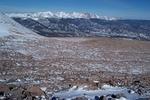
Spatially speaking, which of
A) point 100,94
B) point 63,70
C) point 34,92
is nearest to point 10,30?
point 63,70

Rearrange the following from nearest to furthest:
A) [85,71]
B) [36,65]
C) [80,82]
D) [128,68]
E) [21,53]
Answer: [80,82] < [85,71] < [36,65] < [128,68] < [21,53]

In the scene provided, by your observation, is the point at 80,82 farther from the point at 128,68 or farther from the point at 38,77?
the point at 128,68

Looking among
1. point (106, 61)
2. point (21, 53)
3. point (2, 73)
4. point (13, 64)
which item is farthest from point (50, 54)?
point (2, 73)

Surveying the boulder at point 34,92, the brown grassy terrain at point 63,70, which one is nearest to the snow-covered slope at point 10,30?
the brown grassy terrain at point 63,70

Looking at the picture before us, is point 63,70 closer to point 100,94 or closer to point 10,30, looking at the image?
point 100,94

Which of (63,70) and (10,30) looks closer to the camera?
(63,70)

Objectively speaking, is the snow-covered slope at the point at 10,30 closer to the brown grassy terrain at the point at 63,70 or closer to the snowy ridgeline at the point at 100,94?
the brown grassy terrain at the point at 63,70

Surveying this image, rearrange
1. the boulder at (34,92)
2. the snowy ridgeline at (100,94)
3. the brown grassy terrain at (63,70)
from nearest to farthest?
the snowy ridgeline at (100,94) → the boulder at (34,92) → the brown grassy terrain at (63,70)

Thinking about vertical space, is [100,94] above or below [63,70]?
above

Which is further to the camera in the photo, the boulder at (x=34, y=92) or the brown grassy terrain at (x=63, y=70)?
the brown grassy terrain at (x=63, y=70)
